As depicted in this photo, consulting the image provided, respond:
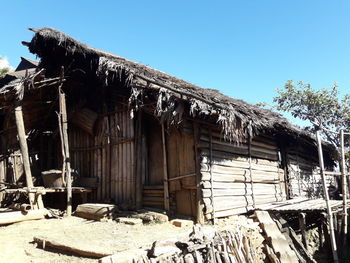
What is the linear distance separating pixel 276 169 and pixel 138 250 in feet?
22.9

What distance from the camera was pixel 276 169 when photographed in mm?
10312

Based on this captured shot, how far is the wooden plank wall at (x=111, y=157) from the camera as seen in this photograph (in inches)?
330

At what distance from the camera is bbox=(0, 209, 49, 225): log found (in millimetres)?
6875

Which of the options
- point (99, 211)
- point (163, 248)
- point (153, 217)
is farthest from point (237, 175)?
point (163, 248)

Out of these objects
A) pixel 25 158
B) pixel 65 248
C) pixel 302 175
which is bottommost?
pixel 65 248

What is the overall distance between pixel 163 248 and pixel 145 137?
4200 mm

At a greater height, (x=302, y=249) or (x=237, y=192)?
(x=237, y=192)

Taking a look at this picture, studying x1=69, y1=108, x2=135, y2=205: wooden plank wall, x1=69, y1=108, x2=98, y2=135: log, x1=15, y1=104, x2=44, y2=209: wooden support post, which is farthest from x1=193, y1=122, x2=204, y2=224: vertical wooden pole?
x1=15, y1=104, x2=44, y2=209: wooden support post

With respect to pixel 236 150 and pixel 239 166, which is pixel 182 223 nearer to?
pixel 239 166

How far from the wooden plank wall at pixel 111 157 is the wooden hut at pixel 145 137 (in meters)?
0.03

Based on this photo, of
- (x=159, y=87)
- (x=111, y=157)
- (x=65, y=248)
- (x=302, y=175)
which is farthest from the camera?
(x=302, y=175)

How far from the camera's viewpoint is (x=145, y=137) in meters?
8.53

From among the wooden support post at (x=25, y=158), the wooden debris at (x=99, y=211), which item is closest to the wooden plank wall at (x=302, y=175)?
the wooden debris at (x=99, y=211)

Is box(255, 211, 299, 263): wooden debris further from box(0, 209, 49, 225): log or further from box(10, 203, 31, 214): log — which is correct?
box(10, 203, 31, 214): log
